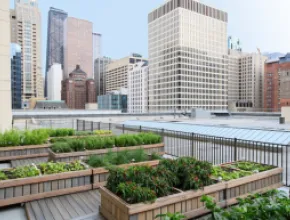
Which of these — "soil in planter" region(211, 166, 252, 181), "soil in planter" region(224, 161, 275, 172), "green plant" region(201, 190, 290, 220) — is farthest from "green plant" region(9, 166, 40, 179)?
"soil in planter" region(224, 161, 275, 172)

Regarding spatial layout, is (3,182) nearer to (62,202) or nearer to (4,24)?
(62,202)

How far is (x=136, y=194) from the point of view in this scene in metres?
4.02

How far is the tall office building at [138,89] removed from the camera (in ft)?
470

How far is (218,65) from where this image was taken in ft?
459

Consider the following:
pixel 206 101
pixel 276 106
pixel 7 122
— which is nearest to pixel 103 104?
pixel 206 101

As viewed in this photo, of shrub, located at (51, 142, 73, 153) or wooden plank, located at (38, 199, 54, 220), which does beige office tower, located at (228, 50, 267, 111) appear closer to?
shrub, located at (51, 142, 73, 153)

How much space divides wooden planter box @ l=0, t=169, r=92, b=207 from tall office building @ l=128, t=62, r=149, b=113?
5303 inches

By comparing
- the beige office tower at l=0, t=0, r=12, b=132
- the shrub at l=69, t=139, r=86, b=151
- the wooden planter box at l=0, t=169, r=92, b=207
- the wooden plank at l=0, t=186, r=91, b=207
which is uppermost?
the beige office tower at l=0, t=0, r=12, b=132

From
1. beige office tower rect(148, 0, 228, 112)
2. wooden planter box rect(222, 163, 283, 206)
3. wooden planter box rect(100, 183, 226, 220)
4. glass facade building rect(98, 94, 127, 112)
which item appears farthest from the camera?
glass facade building rect(98, 94, 127, 112)

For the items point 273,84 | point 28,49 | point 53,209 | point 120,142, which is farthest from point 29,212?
point 28,49

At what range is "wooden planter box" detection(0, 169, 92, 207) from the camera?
16.9ft

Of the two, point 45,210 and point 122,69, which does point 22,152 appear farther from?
point 122,69

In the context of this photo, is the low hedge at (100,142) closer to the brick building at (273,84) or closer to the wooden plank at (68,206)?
the wooden plank at (68,206)

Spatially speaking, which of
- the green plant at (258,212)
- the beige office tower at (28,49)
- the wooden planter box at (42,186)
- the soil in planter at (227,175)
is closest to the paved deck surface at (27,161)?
the wooden planter box at (42,186)
